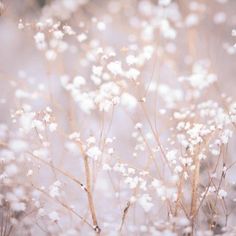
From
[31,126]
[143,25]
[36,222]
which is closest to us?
[31,126]

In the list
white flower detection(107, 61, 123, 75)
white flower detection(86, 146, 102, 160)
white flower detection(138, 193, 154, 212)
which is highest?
white flower detection(107, 61, 123, 75)

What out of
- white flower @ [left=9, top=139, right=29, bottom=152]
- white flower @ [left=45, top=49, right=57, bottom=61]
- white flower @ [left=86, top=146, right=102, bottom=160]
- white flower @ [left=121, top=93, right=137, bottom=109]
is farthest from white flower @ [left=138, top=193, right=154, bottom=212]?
white flower @ [left=45, top=49, right=57, bottom=61]

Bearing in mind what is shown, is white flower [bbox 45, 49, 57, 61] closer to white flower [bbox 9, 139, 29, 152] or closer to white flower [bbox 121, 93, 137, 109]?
white flower [bbox 121, 93, 137, 109]

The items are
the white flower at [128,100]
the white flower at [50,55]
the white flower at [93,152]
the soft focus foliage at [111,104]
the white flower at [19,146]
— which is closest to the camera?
the white flower at [93,152]

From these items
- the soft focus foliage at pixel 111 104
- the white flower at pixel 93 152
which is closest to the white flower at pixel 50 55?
the soft focus foliage at pixel 111 104

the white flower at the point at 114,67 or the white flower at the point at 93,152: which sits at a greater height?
the white flower at the point at 114,67

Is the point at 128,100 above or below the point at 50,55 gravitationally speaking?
below

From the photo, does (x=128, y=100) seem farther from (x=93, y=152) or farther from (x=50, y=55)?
(x=50, y=55)

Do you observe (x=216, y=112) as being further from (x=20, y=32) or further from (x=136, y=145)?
(x=20, y=32)

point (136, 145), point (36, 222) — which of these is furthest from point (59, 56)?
point (36, 222)

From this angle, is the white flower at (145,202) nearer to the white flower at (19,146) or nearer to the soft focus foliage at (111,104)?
the soft focus foliage at (111,104)

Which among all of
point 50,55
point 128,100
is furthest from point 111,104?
point 50,55
